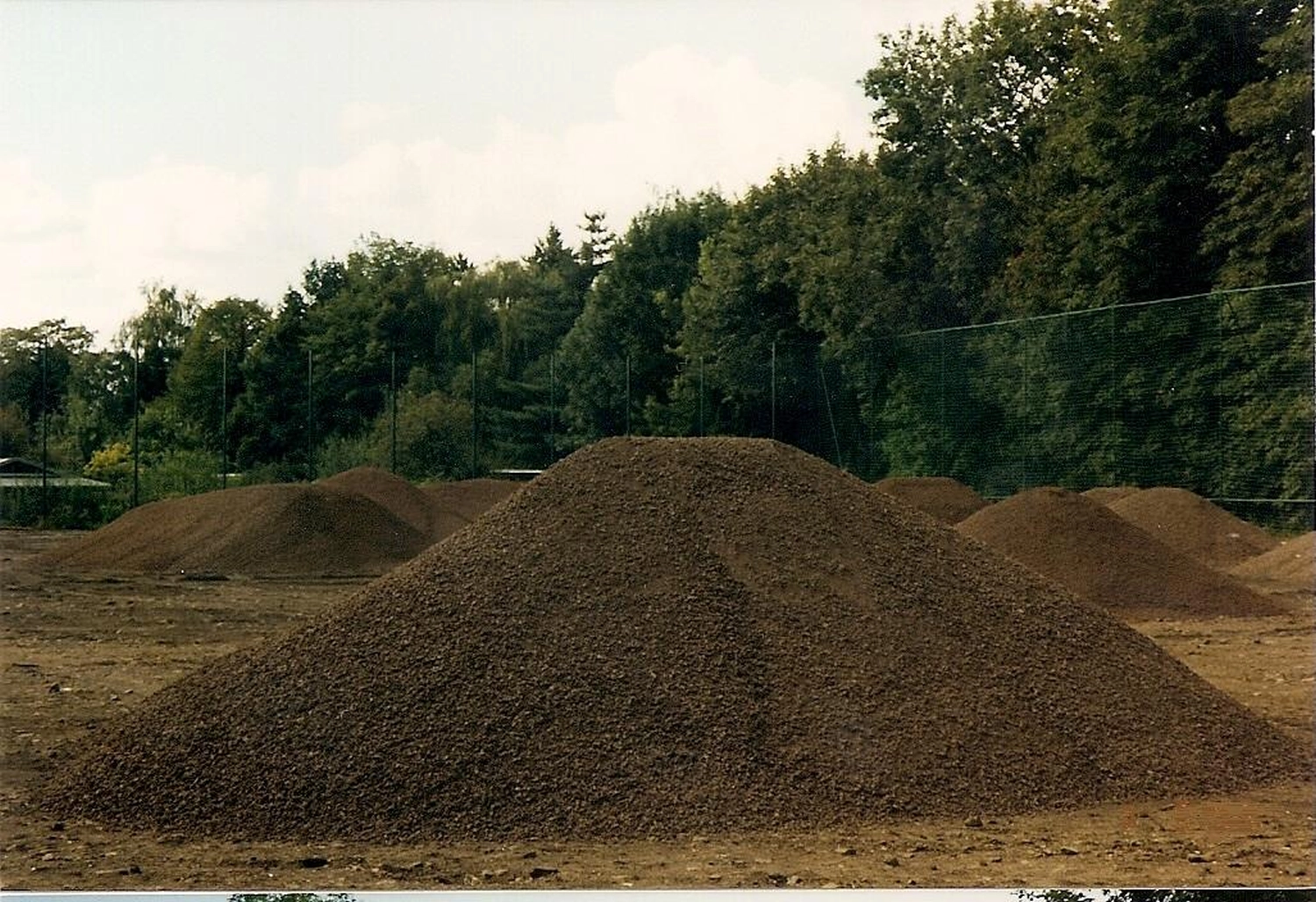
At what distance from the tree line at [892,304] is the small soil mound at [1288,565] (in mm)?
1614

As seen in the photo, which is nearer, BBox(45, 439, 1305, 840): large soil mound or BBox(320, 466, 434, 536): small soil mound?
BBox(45, 439, 1305, 840): large soil mound

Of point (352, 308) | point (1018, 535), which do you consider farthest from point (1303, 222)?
point (352, 308)

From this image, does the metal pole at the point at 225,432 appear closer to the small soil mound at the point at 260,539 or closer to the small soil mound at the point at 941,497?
the small soil mound at the point at 260,539

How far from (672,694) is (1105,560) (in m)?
8.41

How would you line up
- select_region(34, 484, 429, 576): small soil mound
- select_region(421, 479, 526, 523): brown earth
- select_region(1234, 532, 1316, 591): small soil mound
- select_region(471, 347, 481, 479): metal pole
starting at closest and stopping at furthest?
select_region(1234, 532, 1316, 591): small soil mound, select_region(34, 484, 429, 576): small soil mound, select_region(421, 479, 526, 523): brown earth, select_region(471, 347, 481, 479): metal pole

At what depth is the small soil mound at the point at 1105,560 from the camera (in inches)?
524

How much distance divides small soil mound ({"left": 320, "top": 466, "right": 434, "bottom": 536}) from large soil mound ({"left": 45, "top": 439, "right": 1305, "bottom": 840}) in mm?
11467

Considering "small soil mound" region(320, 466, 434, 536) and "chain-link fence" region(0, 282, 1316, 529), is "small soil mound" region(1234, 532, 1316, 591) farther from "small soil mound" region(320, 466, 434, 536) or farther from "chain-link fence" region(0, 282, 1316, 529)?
"small soil mound" region(320, 466, 434, 536)

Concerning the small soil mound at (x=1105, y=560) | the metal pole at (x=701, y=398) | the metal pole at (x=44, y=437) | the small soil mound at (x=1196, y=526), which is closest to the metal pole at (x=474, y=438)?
the metal pole at (x=701, y=398)

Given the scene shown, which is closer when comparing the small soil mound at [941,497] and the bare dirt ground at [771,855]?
the bare dirt ground at [771,855]

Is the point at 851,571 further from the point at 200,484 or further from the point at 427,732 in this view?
the point at 200,484

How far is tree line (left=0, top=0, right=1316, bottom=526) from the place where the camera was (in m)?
18.0

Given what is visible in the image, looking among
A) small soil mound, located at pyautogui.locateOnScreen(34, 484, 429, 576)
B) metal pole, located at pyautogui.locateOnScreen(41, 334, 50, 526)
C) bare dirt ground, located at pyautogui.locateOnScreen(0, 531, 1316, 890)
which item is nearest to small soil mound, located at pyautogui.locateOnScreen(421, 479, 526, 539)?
small soil mound, located at pyautogui.locateOnScreen(34, 484, 429, 576)

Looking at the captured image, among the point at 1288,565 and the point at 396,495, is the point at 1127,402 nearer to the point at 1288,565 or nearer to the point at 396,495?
the point at 1288,565
